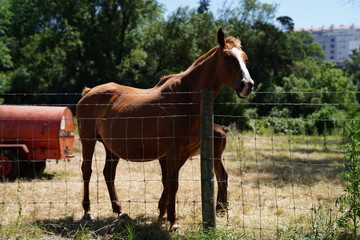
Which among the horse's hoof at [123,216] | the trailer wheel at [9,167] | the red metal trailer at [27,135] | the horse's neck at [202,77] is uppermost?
the horse's neck at [202,77]

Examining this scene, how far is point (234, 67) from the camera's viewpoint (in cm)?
407

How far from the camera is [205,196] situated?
398 centimetres

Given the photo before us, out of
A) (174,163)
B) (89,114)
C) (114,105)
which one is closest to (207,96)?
(174,163)

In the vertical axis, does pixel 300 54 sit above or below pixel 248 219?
above

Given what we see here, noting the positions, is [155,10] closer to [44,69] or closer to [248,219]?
[44,69]

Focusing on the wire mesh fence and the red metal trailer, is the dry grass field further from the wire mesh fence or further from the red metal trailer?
the red metal trailer

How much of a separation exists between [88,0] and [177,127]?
23592 millimetres

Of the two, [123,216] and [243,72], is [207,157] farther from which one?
[123,216]

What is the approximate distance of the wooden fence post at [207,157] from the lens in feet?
13.0

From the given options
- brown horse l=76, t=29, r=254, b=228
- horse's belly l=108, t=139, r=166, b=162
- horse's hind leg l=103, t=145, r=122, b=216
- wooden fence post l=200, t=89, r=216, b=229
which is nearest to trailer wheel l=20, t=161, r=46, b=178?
horse's hind leg l=103, t=145, r=122, b=216

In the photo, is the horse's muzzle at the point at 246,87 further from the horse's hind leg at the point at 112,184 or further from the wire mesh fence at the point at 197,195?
the horse's hind leg at the point at 112,184

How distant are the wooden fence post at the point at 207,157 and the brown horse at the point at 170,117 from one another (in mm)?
302

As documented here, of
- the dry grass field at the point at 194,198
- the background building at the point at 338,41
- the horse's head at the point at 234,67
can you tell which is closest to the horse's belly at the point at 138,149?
the dry grass field at the point at 194,198

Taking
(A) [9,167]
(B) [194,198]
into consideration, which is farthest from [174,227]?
(A) [9,167]
